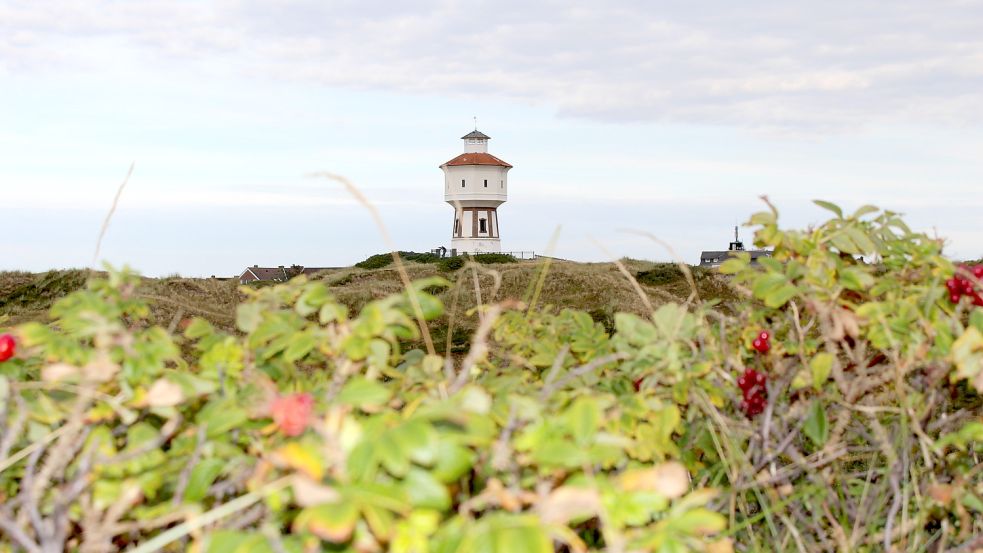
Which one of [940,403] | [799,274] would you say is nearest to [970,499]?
[940,403]

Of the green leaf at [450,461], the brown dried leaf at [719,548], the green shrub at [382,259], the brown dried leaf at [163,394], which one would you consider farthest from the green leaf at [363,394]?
the green shrub at [382,259]

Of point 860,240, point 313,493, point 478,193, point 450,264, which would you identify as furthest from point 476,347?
point 478,193

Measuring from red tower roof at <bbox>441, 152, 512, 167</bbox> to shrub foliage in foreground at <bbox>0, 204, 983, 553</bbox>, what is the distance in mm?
46309

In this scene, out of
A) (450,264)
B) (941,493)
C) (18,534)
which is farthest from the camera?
(450,264)

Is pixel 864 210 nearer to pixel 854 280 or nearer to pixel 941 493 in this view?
pixel 854 280

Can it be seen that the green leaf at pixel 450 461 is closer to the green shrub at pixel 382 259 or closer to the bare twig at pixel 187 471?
the bare twig at pixel 187 471

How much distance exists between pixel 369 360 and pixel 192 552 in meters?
0.55

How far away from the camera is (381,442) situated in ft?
4.47

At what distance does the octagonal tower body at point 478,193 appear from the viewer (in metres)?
49.1

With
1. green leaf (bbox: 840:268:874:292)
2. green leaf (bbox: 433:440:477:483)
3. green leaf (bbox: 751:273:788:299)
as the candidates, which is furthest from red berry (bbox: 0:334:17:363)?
green leaf (bbox: 840:268:874:292)

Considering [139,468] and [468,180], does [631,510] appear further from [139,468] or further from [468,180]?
[468,180]

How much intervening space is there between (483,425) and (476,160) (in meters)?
48.3

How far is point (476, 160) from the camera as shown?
49344 mm

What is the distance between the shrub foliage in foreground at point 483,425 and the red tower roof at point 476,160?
46309mm
